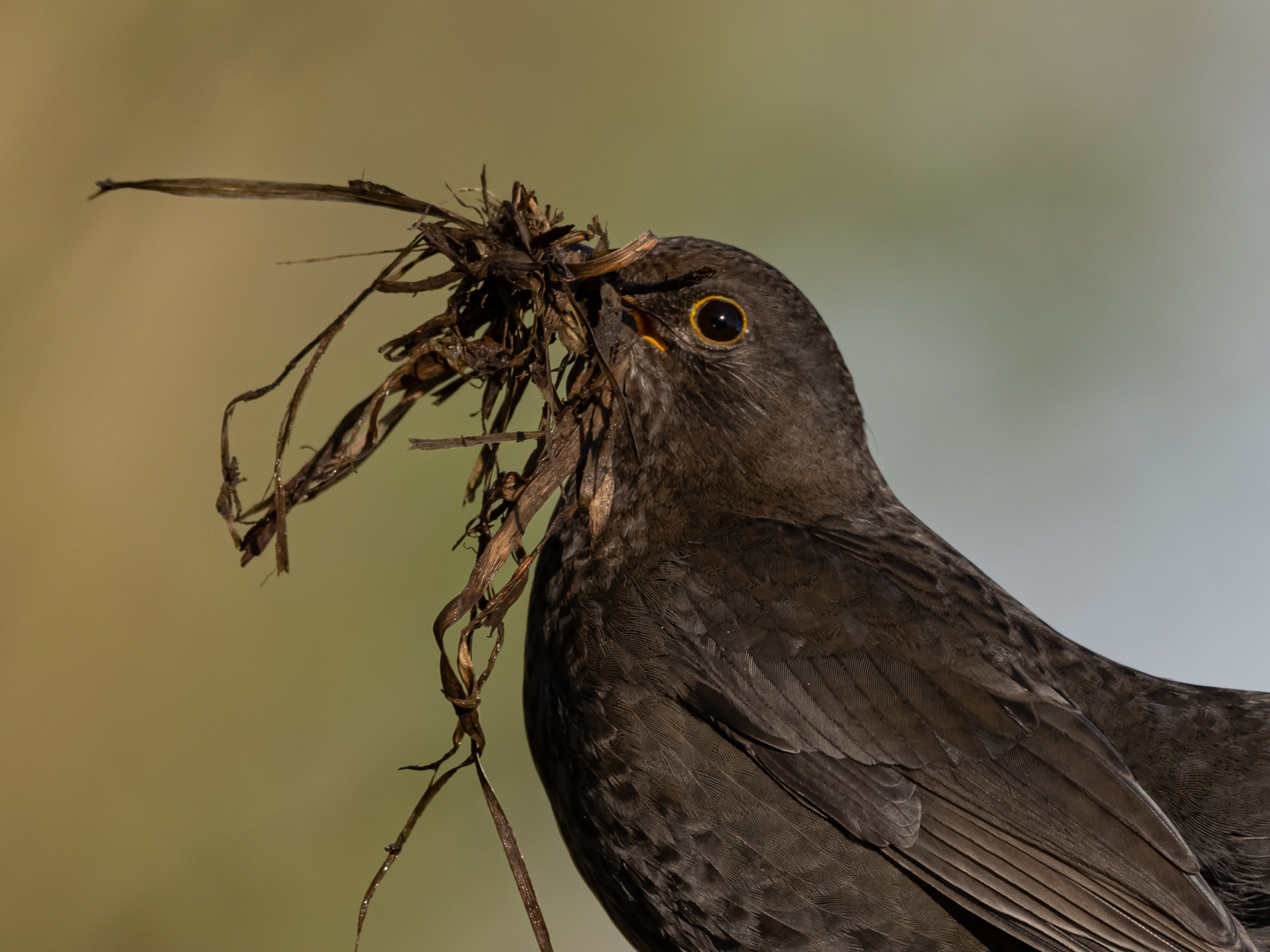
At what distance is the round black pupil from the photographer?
2.82 meters

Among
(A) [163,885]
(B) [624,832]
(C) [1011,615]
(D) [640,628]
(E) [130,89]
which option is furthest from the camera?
(E) [130,89]

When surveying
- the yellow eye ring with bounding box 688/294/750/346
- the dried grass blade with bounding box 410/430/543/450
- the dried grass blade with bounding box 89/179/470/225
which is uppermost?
the yellow eye ring with bounding box 688/294/750/346

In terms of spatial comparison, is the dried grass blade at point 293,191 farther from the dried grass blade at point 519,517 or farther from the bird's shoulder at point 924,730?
the bird's shoulder at point 924,730

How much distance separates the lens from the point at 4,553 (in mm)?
4914

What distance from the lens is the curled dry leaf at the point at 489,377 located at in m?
2.22

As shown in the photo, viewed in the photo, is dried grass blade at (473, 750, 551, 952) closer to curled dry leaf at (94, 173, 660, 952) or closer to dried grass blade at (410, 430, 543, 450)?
curled dry leaf at (94, 173, 660, 952)

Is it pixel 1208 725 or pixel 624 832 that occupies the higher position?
pixel 1208 725

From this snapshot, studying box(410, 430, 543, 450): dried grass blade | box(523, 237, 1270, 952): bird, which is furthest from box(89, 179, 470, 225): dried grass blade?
box(523, 237, 1270, 952): bird

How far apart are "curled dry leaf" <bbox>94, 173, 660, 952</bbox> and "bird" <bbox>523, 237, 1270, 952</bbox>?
0.58ft

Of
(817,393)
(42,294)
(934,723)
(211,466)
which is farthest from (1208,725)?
(42,294)

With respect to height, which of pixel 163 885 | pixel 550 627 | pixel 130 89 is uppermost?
pixel 130 89

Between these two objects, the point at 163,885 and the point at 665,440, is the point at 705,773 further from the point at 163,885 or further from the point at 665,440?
the point at 163,885

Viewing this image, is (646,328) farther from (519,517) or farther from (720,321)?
(519,517)

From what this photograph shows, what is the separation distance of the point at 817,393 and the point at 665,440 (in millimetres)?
456
